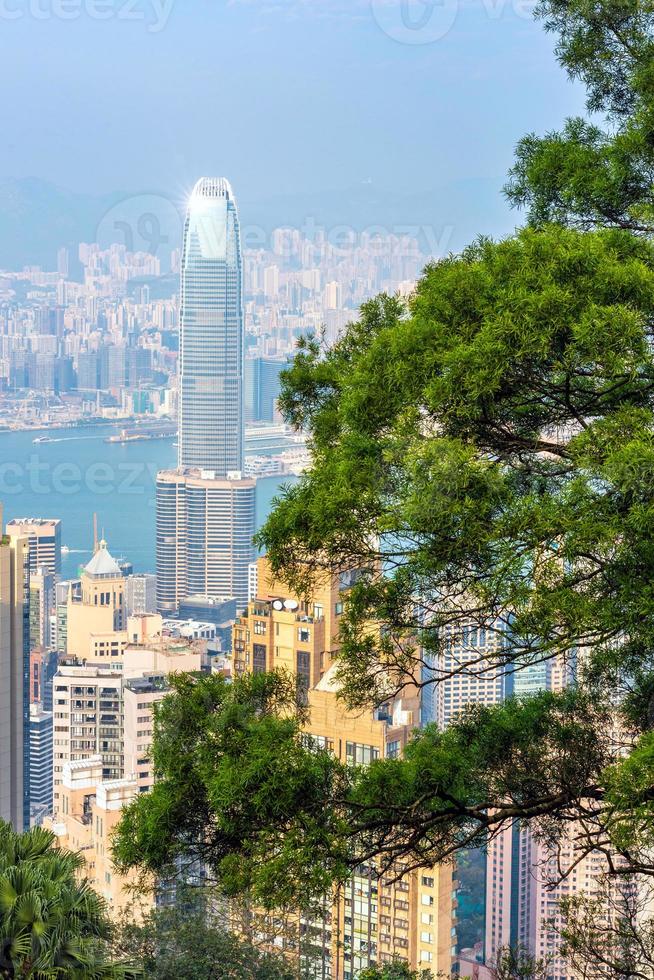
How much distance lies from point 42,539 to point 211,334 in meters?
9.99

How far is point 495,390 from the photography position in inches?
69.7

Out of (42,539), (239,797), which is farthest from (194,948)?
(42,539)

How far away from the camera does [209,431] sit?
102ft

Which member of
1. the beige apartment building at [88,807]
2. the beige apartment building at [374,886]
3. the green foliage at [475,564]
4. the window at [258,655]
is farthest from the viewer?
the beige apartment building at [88,807]

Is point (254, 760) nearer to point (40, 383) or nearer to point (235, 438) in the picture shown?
point (40, 383)

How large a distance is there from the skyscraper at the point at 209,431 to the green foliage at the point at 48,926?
22874 millimetres

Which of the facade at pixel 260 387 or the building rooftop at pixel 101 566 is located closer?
the building rooftop at pixel 101 566

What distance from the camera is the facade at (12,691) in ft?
42.0

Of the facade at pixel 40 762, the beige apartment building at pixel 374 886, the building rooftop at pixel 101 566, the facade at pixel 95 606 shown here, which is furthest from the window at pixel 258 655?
the building rooftop at pixel 101 566

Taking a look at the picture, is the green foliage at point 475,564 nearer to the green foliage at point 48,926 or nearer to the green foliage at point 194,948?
the green foliage at point 48,926

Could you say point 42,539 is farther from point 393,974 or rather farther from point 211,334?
point 393,974

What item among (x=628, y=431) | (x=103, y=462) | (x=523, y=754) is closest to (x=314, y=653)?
(x=523, y=754)

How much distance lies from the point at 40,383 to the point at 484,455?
86.4ft

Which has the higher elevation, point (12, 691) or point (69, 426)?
point (69, 426)
